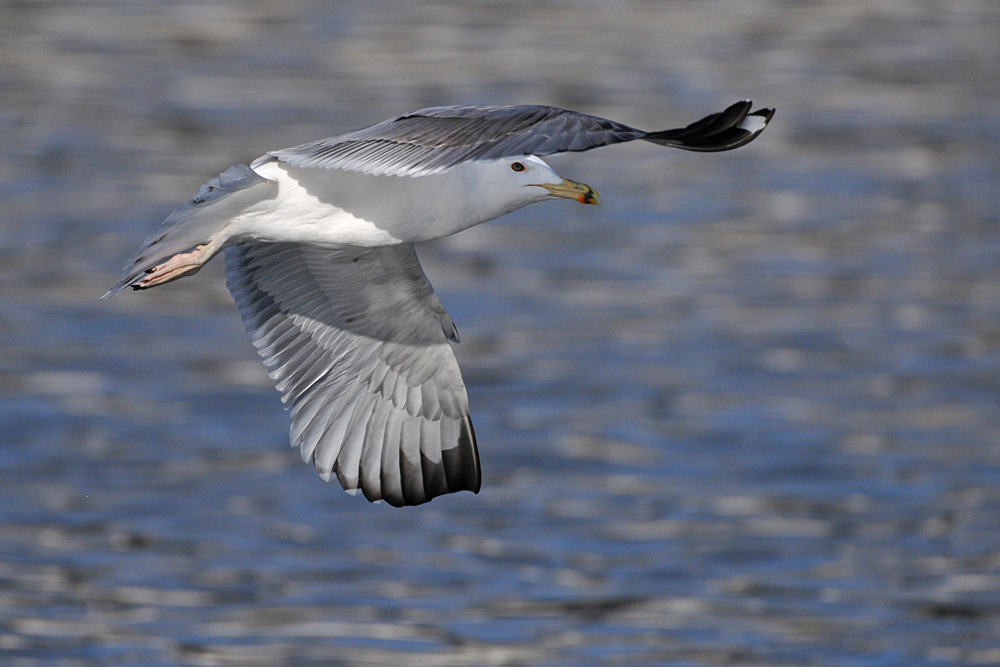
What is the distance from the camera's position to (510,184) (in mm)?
7305

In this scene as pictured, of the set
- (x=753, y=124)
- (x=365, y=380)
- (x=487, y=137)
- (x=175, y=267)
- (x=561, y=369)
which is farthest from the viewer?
(x=561, y=369)

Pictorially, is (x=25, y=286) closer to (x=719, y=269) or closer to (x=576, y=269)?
(x=576, y=269)

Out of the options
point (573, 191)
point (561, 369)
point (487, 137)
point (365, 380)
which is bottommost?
point (365, 380)

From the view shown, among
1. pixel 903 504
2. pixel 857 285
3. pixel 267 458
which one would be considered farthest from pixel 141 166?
pixel 903 504

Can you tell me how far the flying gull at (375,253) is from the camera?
6.51 metres

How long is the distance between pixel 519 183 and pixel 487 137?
36.9 inches

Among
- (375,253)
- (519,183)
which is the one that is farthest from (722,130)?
(375,253)

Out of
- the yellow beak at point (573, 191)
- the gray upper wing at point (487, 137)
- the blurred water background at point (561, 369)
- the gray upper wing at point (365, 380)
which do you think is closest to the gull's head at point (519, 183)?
the yellow beak at point (573, 191)

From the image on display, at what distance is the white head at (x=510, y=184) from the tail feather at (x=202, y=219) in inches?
32.6

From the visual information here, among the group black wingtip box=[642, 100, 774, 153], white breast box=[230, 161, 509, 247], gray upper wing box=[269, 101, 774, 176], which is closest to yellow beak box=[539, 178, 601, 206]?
white breast box=[230, 161, 509, 247]

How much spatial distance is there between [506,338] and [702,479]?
291 centimetres

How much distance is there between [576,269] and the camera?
17.6m

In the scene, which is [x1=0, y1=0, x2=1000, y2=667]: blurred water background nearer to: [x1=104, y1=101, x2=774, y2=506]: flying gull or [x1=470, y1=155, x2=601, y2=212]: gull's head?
[x1=104, y1=101, x2=774, y2=506]: flying gull

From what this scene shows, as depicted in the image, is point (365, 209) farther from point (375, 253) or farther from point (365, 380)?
point (365, 380)
